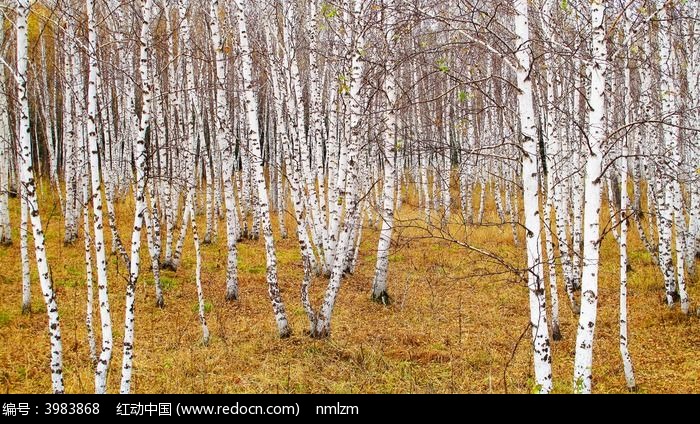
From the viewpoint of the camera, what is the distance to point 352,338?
920cm

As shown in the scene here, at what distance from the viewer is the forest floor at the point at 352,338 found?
7.34 metres

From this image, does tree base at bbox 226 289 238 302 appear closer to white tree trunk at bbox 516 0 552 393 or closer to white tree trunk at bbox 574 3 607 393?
Result: white tree trunk at bbox 516 0 552 393

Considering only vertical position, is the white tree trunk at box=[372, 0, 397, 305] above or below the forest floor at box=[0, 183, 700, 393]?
above

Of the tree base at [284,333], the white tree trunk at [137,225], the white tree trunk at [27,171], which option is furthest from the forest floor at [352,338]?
the white tree trunk at [27,171]

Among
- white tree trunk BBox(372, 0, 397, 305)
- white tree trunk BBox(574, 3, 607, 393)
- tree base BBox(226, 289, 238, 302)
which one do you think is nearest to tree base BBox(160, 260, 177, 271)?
tree base BBox(226, 289, 238, 302)

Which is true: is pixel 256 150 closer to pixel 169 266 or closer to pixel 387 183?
pixel 387 183

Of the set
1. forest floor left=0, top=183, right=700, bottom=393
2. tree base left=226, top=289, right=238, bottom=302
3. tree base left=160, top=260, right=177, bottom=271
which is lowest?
forest floor left=0, top=183, right=700, bottom=393

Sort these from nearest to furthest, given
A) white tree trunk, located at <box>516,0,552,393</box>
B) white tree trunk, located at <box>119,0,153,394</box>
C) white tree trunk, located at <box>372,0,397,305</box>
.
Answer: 1. white tree trunk, located at <box>516,0,552,393</box>
2. white tree trunk, located at <box>119,0,153,394</box>
3. white tree trunk, located at <box>372,0,397,305</box>

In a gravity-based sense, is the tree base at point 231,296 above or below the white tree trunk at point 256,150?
below

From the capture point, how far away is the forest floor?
24.1 feet

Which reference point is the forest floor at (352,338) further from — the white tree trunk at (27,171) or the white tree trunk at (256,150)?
the white tree trunk at (27,171)

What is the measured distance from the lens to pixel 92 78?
5980mm

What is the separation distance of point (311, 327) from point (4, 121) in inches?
508
